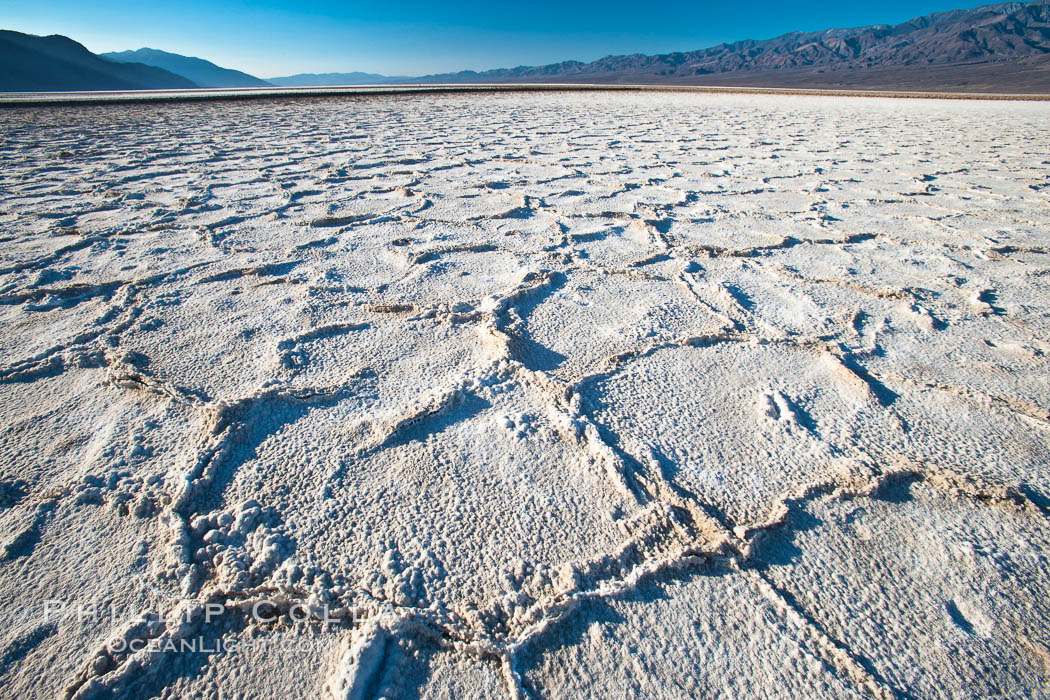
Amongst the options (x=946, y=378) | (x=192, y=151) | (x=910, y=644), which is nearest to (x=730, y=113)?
(x=192, y=151)

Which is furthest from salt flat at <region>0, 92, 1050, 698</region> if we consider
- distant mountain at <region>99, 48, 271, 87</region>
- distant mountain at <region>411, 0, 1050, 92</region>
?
distant mountain at <region>99, 48, 271, 87</region>

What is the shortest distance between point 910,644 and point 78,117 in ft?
34.1

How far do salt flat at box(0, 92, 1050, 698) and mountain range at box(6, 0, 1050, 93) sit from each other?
41716 millimetres

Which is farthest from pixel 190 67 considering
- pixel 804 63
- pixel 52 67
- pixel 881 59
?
pixel 881 59

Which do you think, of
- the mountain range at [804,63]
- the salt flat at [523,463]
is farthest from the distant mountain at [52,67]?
the salt flat at [523,463]

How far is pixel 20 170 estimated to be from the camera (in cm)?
361

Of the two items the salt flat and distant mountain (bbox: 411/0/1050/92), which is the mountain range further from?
the salt flat

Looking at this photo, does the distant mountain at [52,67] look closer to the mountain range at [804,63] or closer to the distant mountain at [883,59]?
the mountain range at [804,63]

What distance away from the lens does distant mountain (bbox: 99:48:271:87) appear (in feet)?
370

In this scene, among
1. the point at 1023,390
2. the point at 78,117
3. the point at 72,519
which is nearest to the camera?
the point at 72,519

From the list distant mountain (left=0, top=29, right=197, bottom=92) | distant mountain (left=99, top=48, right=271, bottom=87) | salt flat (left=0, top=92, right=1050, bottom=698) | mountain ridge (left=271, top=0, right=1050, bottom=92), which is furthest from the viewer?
distant mountain (left=99, top=48, right=271, bottom=87)

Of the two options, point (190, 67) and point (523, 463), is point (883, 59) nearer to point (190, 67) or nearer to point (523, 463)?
point (523, 463)

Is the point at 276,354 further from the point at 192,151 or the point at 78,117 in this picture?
the point at 78,117

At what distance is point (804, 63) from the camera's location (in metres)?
94.6
